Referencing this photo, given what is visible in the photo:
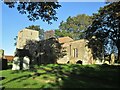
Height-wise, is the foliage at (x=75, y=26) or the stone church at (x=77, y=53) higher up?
the foliage at (x=75, y=26)

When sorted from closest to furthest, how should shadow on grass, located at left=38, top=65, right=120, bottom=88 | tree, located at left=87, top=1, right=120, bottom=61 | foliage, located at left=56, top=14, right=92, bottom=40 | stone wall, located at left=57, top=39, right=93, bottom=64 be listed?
shadow on grass, located at left=38, top=65, right=120, bottom=88
tree, located at left=87, top=1, right=120, bottom=61
stone wall, located at left=57, top=39, right=93, bottom=64
foliage, located at left=56, top=14, right=92, bottom=40

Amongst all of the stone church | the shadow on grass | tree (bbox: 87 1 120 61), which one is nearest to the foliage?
the stone church

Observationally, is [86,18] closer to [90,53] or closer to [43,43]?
[43,43]

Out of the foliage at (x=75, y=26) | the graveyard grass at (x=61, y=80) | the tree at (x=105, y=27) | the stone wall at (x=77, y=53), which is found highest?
the foliage at (x=75, y=26)

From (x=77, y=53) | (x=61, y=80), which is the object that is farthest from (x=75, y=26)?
(x=61, y=80)

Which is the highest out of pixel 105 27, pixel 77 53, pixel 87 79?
pixel 105 27

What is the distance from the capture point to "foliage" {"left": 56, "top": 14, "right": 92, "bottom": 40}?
293 feet

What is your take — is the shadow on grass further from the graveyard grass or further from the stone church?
the stone church

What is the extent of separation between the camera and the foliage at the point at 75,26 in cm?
8919

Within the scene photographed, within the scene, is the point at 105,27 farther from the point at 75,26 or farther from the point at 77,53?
the point at 75,26

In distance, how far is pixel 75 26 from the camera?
9081 cm

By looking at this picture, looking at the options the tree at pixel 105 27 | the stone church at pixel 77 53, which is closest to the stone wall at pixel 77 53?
the stone church at pixel 77 53

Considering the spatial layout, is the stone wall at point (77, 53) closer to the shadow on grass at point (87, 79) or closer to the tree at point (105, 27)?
the tree at point (105, 27)

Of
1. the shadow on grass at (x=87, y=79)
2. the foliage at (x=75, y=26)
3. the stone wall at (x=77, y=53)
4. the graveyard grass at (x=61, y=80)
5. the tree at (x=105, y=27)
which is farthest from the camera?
the foliage at (x=75, y=26)
